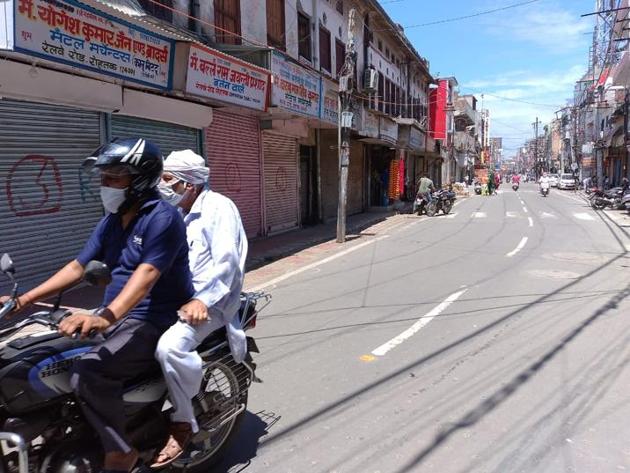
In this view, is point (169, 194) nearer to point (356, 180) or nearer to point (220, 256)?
point (220, 256)

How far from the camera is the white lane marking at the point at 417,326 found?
17.8ft

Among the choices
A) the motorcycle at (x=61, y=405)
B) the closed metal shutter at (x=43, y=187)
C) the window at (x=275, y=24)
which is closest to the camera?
the motorcycle at (x=61, y=405)

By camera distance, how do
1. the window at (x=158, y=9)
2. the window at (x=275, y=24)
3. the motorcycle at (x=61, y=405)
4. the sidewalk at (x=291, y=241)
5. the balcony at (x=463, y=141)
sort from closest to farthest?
the motorcycle at (x=61, y=405), the window at (x=158, y=9), the sidewalk at (x=291, y=241), the window at (x=275, y=24), the balcony at (x=463, y=141)

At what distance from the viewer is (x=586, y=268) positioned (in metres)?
9.95

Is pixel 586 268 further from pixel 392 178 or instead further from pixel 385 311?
pixel 392 178

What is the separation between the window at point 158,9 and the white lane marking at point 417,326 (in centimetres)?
738

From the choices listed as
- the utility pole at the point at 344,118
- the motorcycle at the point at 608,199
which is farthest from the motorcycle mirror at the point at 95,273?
the motorcycle at the point at 608,199

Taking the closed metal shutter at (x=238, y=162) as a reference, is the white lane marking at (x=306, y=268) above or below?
below

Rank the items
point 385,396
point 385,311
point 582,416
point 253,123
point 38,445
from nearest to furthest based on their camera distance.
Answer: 1. point 38,445
2. point 582,416
3. point 385,396
4. point 385,311
5. point 253,123

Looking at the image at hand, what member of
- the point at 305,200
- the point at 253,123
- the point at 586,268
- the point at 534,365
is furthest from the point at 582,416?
the point at 305,200

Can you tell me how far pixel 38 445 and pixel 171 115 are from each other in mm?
8682

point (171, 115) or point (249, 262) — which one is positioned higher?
point (171, 115)

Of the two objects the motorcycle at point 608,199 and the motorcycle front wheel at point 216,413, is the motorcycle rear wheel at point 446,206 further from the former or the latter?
the motorcycle front wheel at point 216,413

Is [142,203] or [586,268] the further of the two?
[586,268]
